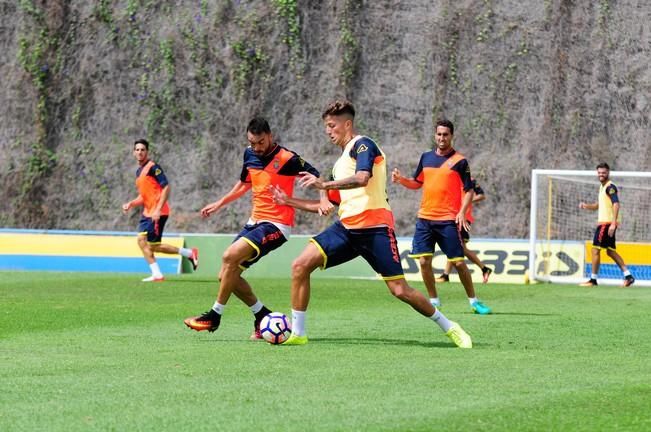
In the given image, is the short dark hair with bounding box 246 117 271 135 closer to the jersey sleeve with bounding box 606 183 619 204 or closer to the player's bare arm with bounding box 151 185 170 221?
the player's bare arm with bounding box 151 185 170 221

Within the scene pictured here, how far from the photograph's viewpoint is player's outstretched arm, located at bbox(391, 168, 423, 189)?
1366 centimetres

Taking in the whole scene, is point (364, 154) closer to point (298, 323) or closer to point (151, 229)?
point (298, 323)

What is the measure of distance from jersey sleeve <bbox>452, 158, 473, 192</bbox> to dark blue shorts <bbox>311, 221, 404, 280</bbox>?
5215 mm

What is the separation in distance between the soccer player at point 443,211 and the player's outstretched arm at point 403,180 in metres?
0.05

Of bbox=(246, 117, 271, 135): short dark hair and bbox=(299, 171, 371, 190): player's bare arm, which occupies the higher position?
bbox=(246, 117, 271, 135): short dark hair

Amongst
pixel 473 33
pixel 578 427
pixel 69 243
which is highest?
pixel 473 33

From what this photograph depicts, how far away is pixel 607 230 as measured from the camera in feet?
78.7

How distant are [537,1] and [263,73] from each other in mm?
7850

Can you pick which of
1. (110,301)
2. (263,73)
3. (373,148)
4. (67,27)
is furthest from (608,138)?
(373,148)

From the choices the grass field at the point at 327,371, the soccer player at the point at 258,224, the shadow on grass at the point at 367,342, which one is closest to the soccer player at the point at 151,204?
the grass field at the point at 327,371

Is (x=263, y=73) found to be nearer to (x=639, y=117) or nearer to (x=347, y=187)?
(x=639, y=117)

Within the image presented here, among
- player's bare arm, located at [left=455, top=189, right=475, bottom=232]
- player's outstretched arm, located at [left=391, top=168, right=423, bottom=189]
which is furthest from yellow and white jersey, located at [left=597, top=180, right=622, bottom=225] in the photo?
player's outstretched arm, located at [left=391, top=168, right=423, bottom=189]

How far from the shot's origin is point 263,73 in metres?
34.3

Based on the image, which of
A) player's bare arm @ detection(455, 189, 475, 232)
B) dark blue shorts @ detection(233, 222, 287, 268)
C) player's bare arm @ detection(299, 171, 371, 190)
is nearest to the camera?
player's bare arm @ detection(299, 171, 371, 190)
